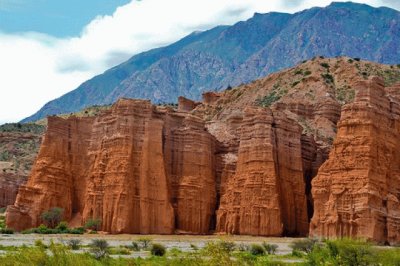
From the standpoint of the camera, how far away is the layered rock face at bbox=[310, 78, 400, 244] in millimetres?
78938

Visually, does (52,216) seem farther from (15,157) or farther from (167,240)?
(15,157)

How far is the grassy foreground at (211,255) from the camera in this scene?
3152cm

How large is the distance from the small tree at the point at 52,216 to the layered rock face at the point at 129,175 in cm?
236

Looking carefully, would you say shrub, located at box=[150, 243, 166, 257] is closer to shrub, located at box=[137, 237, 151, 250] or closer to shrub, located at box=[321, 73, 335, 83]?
shrub, located at box=[137, 237, 151, 250]

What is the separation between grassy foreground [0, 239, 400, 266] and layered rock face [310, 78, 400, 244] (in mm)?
8998

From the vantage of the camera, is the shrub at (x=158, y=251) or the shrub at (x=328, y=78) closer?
the shrub at (x=158, y=251)

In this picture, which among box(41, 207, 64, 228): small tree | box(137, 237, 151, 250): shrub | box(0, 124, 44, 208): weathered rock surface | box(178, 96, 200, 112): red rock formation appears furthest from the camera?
box(178, 96, 200, 112): red rock formation

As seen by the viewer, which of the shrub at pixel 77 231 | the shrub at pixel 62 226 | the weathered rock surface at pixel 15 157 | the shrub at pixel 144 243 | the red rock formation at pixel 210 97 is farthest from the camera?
the red rock formation at pixel 210 97

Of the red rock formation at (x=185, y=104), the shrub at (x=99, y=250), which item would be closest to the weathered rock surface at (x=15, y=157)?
the red rock formation at (x=185, y=104)

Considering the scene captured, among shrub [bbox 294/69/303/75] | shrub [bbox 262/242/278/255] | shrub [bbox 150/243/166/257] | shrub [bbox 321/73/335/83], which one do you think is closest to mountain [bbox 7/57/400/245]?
shrub [bbox 262/242/278/255]

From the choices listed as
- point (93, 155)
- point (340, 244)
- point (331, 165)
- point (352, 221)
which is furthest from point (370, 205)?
point (93, 155)

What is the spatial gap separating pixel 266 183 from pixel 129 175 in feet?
52.0

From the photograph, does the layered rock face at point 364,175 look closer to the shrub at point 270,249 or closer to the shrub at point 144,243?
the shrub at point 270,249

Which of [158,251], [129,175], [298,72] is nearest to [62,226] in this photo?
[129,175]
